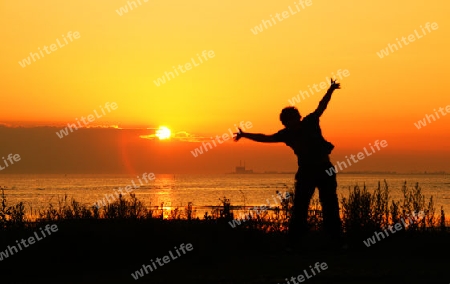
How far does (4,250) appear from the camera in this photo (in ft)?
34.8

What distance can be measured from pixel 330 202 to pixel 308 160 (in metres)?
0.73

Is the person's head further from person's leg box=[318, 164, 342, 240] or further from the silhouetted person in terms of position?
person's leg box=[318, 164, 342, 240]

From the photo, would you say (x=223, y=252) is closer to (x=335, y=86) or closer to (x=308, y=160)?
(x=308, y=160)

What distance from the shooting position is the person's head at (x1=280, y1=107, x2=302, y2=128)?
1003 cm

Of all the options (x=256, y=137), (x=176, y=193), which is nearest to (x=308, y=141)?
(x=256, y=137)

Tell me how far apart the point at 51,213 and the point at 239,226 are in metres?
5.42

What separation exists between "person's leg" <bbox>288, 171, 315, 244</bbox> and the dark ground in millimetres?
322

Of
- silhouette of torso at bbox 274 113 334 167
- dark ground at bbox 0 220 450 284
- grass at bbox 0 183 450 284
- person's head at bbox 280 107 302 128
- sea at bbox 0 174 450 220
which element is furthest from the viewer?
sea at bbox 0 174 450 220

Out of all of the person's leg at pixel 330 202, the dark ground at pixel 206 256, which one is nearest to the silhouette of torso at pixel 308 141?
the person's leg at pixel 330 202

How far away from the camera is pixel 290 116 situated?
10.0 metres

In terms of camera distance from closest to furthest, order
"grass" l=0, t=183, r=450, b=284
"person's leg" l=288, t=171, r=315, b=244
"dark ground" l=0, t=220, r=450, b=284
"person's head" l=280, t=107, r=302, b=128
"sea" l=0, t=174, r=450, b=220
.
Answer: "dark ground" l=0, t=220, r=450, b=284 < "grass" l=0, t=183, r=450, b=284 < "person's head" l=280, t=107, r=302, b=128 < "person's leg" l=288, t=171, r=315, b=244 < "sea" l=0, t=174, r=450, b=220

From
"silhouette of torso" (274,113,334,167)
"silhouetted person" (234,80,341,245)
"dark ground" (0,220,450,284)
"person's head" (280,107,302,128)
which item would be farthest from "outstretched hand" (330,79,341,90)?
"dark ground" (0,220,450,284)

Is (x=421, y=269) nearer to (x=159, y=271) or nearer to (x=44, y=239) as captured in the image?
(x=159, y=271)

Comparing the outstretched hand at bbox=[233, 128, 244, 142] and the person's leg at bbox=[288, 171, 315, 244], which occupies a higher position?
Result: the outstretched hand at bbox=[233, 128, 244, 142]
